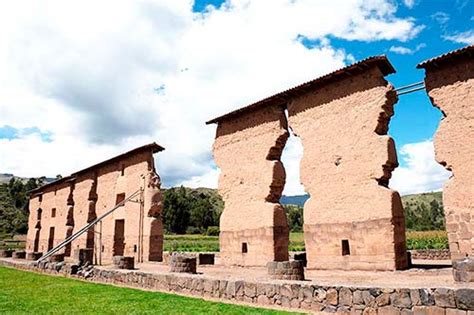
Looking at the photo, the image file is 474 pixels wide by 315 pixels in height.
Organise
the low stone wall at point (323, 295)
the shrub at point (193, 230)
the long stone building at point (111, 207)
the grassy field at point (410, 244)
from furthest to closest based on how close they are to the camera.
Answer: the shrub at point (193, 230), the grassy field at point (410, 244), the long stone building at point (111, 207), the low stone wall at point (323, 295)

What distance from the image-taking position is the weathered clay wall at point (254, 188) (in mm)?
16828

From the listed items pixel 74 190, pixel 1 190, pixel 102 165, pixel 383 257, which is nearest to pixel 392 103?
pixel 383 257

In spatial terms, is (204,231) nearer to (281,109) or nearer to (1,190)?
(1,190)

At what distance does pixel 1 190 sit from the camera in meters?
84.2

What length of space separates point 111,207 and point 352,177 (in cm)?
1739

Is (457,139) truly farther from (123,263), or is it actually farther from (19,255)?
(19,255)

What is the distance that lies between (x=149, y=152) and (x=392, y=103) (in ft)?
46.9

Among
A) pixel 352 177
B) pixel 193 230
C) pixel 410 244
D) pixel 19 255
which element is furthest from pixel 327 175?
pixel 193 230

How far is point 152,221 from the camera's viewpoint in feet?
73.0

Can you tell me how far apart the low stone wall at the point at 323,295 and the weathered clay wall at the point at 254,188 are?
18.1ft

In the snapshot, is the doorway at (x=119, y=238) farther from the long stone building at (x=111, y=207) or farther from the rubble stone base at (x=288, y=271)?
the rubble stone base at (x=288, y=271)

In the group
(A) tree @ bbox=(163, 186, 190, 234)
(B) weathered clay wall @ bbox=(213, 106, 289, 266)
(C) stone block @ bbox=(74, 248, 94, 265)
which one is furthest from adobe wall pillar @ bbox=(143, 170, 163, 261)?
(A) tree @ bbox=(163, 186, 190, 234)

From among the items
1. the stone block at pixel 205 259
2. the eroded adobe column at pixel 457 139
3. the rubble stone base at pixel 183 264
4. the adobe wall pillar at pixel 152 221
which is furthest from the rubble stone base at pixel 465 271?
the adobe wall pillar at pixel 152 221

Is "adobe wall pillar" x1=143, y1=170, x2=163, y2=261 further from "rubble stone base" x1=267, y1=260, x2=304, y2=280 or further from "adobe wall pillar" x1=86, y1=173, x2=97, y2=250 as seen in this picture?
"rubble stone base" x1=267, y1=260, x2=304, y2=280
